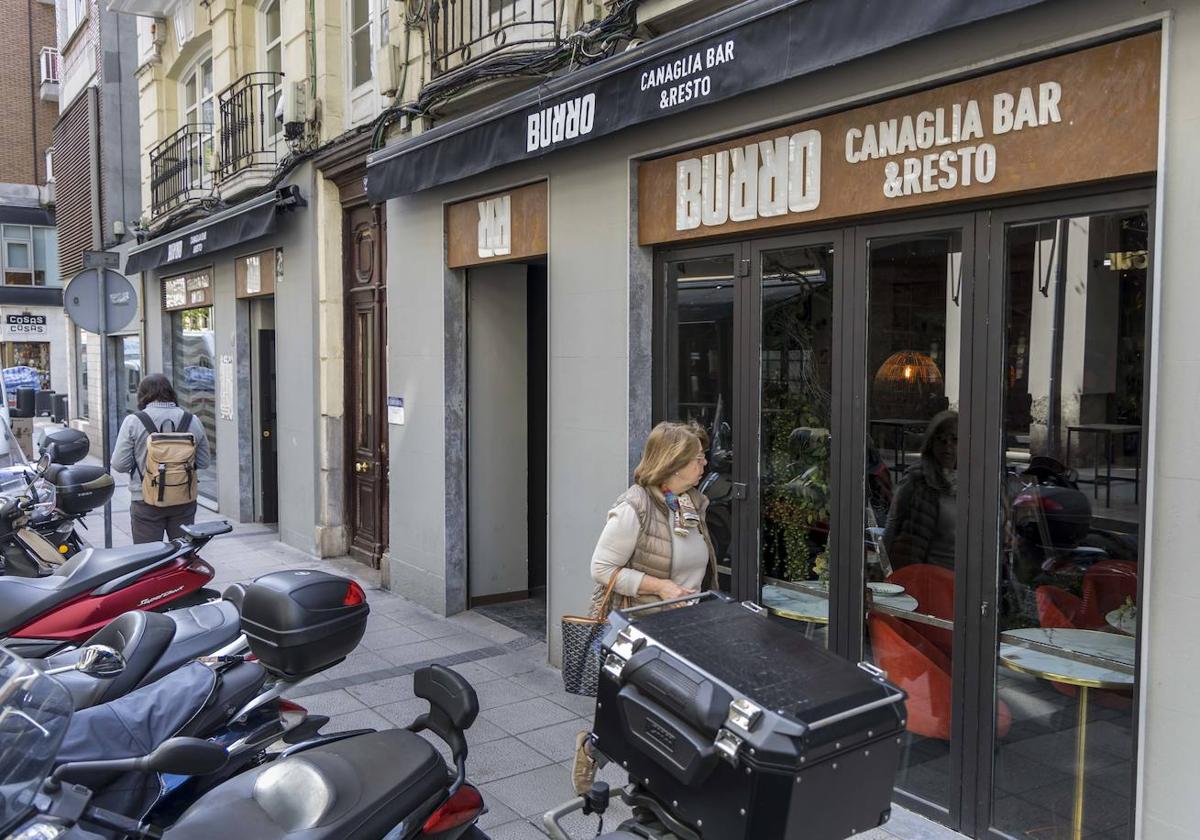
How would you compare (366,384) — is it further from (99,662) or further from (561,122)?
(99,662)

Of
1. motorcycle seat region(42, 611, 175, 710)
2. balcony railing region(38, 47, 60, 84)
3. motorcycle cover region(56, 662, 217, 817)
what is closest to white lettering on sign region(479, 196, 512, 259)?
motorcycle seat region(42, 611, 175, 710)

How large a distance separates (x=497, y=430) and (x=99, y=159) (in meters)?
11.6

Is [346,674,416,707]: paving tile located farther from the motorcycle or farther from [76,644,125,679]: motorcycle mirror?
the motorcycle

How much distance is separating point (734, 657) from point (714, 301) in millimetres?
3250

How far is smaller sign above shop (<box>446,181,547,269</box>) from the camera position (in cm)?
671

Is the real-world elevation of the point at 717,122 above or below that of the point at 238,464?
above

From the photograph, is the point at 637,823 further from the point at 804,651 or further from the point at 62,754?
the point at 62,754

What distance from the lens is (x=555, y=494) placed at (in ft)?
21.1

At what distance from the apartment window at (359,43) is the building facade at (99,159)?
24.2 feet

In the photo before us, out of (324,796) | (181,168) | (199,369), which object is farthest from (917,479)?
(181,168)

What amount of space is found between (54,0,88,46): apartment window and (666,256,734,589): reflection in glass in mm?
17656

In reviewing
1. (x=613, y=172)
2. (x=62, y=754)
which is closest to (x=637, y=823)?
(x=62, y=754)

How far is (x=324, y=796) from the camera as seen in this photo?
2312 millimetres

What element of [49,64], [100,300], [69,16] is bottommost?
[100,300]
